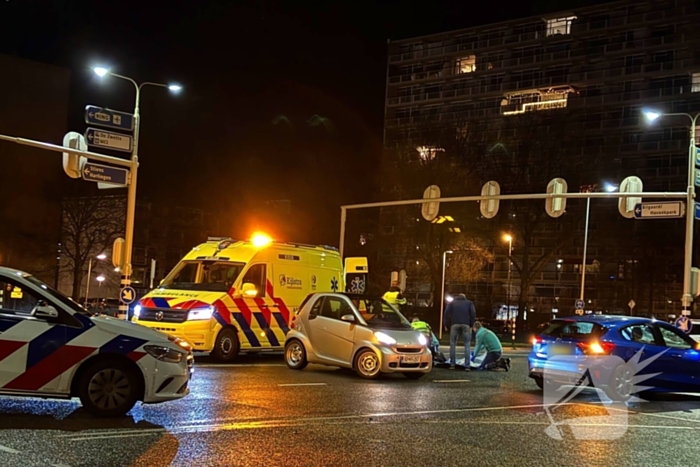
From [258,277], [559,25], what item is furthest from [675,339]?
[559,25]

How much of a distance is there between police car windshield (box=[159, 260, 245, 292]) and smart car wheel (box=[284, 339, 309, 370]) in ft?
7.05

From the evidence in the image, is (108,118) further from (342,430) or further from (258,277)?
(342,430)

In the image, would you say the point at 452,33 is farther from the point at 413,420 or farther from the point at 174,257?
the point at 413,420

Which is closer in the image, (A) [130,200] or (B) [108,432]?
(B) [108,432]

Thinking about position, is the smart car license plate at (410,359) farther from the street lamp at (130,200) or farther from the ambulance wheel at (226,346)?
the street lamp at (130,200)

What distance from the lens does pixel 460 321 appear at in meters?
16.5

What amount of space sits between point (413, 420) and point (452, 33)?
70.6m

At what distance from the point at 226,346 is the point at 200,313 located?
101cm

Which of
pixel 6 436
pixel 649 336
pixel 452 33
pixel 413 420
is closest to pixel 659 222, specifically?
pixel 452 33

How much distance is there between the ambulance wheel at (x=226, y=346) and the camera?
1556 centimetres

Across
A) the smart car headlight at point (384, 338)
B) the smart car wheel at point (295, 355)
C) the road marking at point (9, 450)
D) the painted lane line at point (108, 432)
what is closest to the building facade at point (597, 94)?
the smart car wheel at point (295, 355)

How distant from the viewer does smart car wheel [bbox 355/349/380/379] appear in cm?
1354

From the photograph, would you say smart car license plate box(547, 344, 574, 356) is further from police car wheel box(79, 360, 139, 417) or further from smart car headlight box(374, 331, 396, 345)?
police car wheel box(79, 360, 139, 417)

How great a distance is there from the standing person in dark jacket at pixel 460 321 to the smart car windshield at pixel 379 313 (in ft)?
7.74
